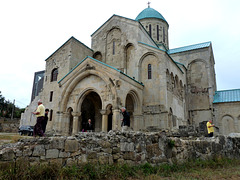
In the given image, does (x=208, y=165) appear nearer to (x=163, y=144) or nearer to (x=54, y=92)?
(x=163, y=144)

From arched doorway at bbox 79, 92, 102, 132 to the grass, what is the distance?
11907 mm

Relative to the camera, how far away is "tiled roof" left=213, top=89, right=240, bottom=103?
2302cm

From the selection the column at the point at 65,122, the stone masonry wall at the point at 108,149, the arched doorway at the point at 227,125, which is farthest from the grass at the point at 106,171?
the arched doorway at the point at 227,125

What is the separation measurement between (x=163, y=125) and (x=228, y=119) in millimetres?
11726

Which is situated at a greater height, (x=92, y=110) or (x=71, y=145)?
(x=92, y=110)

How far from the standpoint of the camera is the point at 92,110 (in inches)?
725

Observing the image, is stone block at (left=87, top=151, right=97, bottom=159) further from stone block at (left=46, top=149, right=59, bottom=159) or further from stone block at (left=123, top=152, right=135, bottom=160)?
stone block at (left=123, top=152, right=135, bottom=160)

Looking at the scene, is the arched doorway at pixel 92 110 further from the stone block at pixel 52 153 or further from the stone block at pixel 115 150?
the stone block at pixel 52 153

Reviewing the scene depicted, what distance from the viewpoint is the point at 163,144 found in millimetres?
6707

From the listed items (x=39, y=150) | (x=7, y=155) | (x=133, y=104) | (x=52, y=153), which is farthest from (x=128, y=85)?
(x=7, y=155)

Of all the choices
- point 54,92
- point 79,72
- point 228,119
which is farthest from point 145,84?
point 228,119

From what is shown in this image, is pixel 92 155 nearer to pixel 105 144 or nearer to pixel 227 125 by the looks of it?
pixel 105 144

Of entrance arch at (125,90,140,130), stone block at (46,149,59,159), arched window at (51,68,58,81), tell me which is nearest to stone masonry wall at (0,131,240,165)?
stone block at (46,149,59,159)

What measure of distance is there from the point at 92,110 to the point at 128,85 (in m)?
5.37
